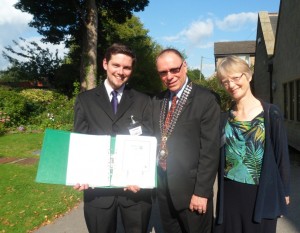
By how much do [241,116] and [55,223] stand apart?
3465mm

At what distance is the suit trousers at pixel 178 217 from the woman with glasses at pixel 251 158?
0.22 meters

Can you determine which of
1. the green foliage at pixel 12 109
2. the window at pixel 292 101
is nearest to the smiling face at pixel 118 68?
the window at pixel 292 101

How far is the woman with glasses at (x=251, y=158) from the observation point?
102 inches

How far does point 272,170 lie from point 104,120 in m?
1.42

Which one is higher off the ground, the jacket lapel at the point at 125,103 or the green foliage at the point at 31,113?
the green foliage at the point at 31,113

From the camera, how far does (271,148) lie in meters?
2.60

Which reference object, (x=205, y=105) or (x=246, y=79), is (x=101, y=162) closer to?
(x=205, y=105)

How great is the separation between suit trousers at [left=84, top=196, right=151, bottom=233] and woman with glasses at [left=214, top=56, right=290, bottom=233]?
0.76m

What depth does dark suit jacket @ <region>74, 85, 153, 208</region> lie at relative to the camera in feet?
8.98

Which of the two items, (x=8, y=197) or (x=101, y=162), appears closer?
(x=101, y=162)

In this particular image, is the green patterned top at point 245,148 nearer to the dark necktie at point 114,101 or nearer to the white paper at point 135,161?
the white paper at point 135,161

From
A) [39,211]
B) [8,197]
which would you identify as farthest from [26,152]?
[39,211]

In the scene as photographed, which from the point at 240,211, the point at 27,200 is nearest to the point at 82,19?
the point at 27,200

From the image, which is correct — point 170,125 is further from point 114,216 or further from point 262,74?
point 262,74
